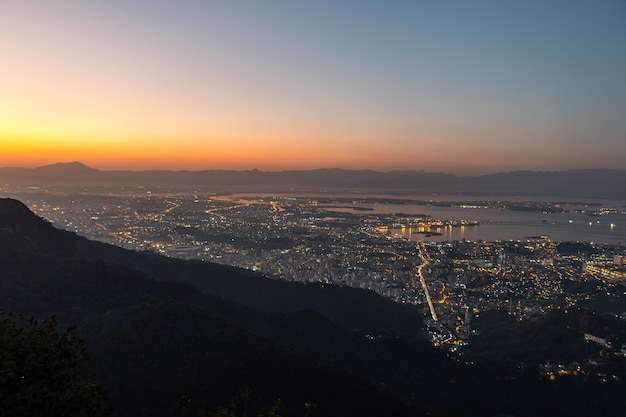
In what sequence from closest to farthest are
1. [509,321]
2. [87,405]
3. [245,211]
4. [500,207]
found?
1. [87,405]
2. [509,321]
3. [245,211]
4. [500,207]

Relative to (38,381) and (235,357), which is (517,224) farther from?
(38,381)

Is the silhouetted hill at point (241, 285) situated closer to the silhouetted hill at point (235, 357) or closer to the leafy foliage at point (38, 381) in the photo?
the silhouetted hill at point (235, 357)

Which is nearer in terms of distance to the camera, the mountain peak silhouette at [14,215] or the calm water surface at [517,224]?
the mountain peak silhouette at [14,215]

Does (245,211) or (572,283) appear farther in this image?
(245,211)

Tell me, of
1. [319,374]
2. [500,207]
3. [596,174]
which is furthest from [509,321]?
[596,174]

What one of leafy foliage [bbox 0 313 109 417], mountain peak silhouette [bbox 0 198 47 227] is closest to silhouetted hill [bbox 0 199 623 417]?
mountain peak silhouette [bbox 0 198 47 227]

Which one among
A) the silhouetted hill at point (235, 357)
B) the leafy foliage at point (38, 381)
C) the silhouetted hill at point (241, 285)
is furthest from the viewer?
the silhouetted hill at point (241, 285)

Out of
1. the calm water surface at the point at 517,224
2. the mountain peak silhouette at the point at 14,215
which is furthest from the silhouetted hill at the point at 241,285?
the calm water surface at the point at 517,224

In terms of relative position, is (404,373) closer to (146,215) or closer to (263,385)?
(263,385)
